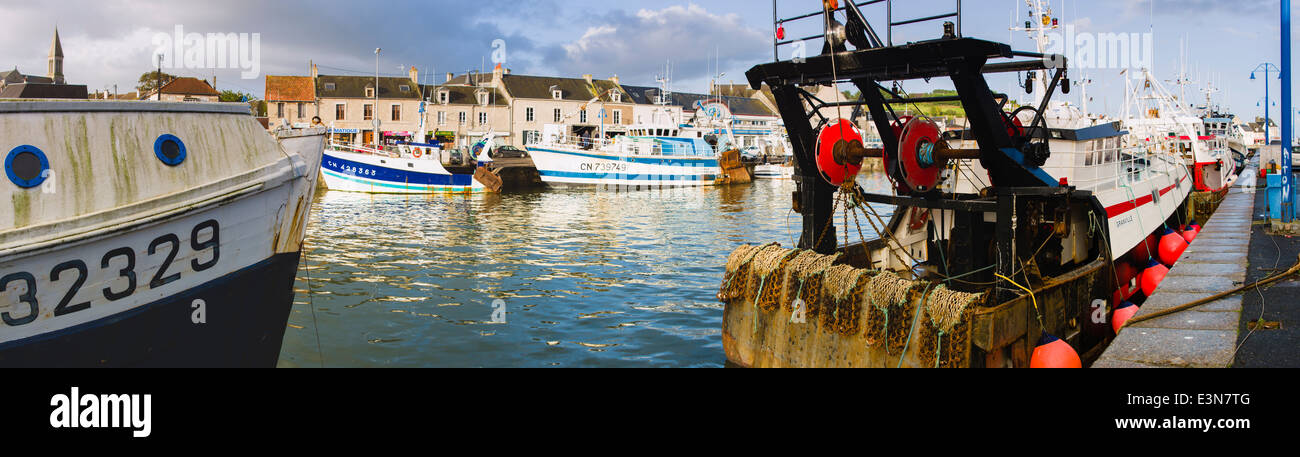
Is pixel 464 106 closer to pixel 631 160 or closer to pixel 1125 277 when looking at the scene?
pixel 631 160

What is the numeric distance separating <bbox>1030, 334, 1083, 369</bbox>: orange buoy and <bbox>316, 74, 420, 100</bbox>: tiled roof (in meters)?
59.8

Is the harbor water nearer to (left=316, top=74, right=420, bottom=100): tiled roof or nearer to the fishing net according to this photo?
the fishing net

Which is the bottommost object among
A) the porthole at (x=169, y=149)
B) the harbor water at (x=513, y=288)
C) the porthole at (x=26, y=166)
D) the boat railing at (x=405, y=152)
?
the harbor water at (x=513, y=288)

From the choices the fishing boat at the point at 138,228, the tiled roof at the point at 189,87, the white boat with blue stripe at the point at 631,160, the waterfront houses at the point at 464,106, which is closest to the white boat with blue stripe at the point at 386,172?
the white boat with blue stripe at the point at 631,160

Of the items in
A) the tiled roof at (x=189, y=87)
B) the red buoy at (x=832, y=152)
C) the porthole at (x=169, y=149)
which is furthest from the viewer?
the tiled roof at (x=189, y=87)

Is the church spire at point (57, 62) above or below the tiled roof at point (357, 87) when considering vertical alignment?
below

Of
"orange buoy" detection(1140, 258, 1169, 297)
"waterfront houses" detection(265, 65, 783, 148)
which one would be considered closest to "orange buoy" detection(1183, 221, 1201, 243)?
"orange buoy" detection(1140, 258, 1169, 297)

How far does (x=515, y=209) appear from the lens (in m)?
29.8

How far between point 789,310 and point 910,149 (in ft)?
6.79

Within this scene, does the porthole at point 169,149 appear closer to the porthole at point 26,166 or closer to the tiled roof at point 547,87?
the porthole at point 26,166

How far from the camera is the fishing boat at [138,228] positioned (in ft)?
16.4

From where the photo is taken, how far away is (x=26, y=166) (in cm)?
503
